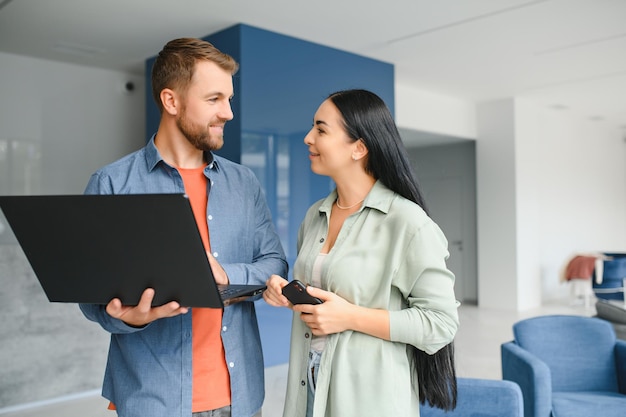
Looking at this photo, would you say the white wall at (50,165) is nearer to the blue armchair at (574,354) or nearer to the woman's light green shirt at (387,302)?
the blue armchair at (574,354)

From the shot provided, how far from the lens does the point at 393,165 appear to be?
5.63 feet

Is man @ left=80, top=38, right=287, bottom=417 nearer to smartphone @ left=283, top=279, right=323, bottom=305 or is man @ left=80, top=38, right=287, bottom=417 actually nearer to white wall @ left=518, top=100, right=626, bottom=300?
smartphone @ left=283, top=279, right=323, bottom=305

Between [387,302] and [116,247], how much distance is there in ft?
2.32

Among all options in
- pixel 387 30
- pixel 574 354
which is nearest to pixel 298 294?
pixel 574 354

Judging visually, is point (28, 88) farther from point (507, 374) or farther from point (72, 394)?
point (507, 374)

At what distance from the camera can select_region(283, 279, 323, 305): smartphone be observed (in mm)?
1545

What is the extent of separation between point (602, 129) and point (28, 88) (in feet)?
34.6

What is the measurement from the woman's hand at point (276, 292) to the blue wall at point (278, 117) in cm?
434

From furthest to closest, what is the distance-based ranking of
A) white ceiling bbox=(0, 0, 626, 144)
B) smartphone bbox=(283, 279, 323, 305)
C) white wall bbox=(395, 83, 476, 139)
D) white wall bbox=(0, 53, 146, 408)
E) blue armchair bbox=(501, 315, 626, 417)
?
white wall bbox=(395, 83, 476, 139)
white ceiling bbox=(0, 0, 626, 144)
white wall bbox=(0, 53, 146, 408)
blue armchair bbox=(501, 315, 626, 417)
smartphone bbox=(283, 279, 323, 305)

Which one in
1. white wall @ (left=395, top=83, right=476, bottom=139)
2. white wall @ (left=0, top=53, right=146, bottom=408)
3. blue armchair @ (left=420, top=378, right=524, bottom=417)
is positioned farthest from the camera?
white wall @ (left=395, top=83, right=476, bottom=139)

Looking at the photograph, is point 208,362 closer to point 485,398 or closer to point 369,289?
point 369,289

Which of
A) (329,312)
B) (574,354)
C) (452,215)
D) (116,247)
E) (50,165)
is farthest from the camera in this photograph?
(452,215)

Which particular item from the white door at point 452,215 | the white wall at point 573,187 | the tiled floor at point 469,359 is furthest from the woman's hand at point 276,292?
the white door at point 452,215

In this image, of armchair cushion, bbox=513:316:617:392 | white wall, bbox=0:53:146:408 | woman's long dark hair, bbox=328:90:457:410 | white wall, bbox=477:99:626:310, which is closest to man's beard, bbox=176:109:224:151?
woman's long dark hair, bbox=328:90:457:410
